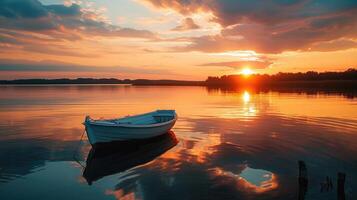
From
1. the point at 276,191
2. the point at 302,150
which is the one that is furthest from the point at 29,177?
the point at 302,150

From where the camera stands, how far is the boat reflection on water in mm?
15067

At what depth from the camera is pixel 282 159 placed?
16734mm

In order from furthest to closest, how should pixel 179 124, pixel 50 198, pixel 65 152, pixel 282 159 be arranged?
pixel 179 124 < pixel 65 152 < pixel 282 159 < pixel 50 198

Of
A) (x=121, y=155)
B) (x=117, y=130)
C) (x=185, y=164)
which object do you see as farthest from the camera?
(x=117, y=130)

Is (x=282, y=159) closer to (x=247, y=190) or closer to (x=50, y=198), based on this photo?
(x=247, y=190)

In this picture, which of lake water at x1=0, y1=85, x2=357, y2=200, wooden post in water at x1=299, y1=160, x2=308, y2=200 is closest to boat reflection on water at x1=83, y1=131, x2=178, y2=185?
lake water at x1=0, y1=85, x2=357, y2=200

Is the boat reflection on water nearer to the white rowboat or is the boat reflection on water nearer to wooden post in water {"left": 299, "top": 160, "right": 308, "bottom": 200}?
the white rowboat

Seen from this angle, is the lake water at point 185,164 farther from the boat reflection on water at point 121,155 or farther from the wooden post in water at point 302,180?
the wooden post in water at point 302,180

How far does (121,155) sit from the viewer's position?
60.0 feet

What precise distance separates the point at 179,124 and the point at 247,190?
1880 centimetres

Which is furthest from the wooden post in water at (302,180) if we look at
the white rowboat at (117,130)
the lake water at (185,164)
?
the white rowboat at (117,130)

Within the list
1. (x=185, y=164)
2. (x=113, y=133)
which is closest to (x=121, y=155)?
(x=113, y=133)

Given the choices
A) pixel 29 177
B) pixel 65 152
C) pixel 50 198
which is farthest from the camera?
pixel 65 152

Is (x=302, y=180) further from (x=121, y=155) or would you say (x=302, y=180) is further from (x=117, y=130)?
(x=117, y=130)
